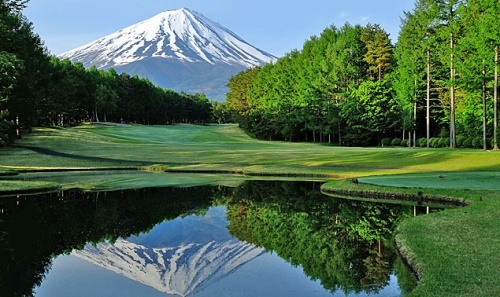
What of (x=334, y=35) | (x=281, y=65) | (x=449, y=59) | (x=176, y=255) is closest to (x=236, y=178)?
(x=176, y=255)

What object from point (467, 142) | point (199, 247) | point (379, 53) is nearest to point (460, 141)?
point (467, 142)

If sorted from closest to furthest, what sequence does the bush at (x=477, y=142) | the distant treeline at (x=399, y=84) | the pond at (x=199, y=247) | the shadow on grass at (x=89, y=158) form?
the pond at (x=199, y=247) → the distant treeline at (x=399, y=84) → the shadow on grass at (x=89, y=158) → the bush at (x=477, y=142)

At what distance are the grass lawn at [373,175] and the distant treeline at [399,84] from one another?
9990 mm

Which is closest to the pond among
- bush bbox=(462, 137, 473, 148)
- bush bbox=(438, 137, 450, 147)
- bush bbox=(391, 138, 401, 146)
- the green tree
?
bush bbox=(462, 137, 473, 148)

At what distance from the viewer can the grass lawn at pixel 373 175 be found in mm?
12594

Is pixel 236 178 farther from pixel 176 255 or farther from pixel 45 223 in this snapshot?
pixel 176 255

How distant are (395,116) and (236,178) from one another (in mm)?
39916

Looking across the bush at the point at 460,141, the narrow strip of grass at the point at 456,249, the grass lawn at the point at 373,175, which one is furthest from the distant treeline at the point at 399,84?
the narrow strip of grass at the point at 456,249

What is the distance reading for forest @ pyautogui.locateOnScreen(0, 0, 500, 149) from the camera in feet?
164

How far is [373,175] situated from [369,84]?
41944mm

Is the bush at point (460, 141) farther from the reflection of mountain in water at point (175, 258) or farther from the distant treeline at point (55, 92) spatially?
the reflection of mountain in water at point (175, 258)

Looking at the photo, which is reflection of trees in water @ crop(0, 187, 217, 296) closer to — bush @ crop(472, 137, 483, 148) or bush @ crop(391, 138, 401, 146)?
bush @ crop(472, 137, 483, 148)

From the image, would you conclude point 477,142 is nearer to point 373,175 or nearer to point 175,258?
point 373,175

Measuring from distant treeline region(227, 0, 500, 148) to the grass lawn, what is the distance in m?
9.99
